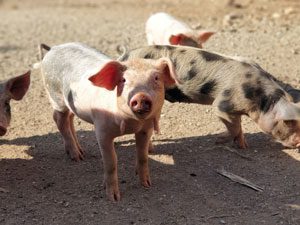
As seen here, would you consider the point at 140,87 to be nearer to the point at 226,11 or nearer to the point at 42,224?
the point at 42,224

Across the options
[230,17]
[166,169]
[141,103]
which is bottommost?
[166,169]

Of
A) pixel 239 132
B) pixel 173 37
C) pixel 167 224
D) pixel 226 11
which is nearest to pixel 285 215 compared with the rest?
pixel 167 224

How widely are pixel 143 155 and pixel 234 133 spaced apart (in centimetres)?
119

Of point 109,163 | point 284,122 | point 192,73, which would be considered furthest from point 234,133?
point 109,163

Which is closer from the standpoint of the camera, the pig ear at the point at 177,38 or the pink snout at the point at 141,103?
the pink snout at the point at 141,103

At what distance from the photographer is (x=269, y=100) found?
575cm

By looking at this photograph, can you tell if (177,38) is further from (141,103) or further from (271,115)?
(141,103)

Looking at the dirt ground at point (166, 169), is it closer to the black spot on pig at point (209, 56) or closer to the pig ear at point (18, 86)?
the pig ear at point (18, 86)

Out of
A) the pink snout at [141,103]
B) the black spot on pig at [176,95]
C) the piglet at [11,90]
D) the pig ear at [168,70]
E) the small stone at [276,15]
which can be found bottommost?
the small stone at [276,15]

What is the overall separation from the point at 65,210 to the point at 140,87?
123 cm

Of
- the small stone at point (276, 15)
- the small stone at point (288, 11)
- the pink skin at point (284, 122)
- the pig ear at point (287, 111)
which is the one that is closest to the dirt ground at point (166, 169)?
the pink skin at point (284, 122)

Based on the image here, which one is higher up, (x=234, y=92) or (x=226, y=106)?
(x=234, y=92)

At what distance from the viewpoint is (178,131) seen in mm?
6465

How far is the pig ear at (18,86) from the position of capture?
5812mm
